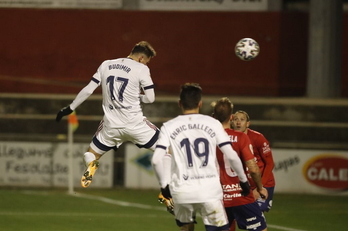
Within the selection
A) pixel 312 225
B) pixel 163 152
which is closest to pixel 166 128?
pixel 163 152

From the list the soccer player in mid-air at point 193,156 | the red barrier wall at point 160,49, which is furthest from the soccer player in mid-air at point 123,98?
the red barrier wall at point 160,49

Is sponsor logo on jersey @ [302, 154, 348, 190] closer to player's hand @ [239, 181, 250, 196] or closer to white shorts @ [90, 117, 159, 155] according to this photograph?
white shorts @ [90, 117, 159, 155]

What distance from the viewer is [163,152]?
6.91 m

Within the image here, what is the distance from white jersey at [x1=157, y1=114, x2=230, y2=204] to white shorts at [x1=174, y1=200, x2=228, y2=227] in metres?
0.08

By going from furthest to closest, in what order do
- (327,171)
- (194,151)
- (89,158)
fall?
(327,171) < (89,158) < (194,151)

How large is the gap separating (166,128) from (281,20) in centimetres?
1691

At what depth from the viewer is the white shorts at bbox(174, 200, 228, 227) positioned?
277 inches

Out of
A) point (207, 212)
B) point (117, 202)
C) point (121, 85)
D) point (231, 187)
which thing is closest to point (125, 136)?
point (121, 85)

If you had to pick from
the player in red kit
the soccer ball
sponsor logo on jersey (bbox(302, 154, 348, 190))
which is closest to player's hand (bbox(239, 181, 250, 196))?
the player in red kit

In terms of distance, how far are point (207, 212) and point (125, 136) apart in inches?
103

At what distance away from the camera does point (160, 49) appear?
2344 cm

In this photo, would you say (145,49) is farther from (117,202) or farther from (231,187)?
(117,202)

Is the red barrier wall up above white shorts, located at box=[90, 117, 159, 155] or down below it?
above

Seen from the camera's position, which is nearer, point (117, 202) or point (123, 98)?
point (123, 98)
